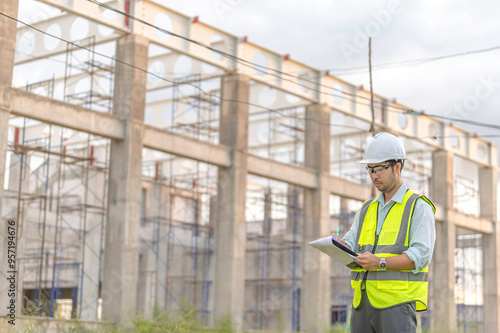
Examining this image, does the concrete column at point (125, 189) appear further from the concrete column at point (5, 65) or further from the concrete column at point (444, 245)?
the concrete column at point (444, 245)

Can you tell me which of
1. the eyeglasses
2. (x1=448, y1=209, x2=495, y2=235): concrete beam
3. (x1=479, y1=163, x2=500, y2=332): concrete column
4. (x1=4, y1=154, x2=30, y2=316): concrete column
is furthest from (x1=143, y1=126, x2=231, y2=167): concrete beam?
(x1=479, y1=163, x2=500, y2=332): concrete column

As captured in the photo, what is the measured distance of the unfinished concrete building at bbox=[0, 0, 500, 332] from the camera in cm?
1936

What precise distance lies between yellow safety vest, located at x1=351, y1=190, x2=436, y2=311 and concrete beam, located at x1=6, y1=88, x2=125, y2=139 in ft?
46.2

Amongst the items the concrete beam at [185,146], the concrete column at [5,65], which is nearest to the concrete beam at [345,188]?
the concrete beam at [185,146]

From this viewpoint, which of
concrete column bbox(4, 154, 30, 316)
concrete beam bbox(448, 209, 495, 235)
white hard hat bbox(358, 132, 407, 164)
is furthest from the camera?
concrete beam bbox(448, 209, 495, 235)

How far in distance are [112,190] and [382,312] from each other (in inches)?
633

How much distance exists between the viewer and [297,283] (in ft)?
109

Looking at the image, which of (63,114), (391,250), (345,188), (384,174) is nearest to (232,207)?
(345,188)

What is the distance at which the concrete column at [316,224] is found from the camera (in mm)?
25375

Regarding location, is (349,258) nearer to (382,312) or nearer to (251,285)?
(382,312)

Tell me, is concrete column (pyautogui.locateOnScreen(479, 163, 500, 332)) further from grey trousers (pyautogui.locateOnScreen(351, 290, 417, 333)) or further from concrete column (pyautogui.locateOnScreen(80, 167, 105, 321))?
grey trousers (pyautogui.locateOnScreen(351, 290, 417, 333))

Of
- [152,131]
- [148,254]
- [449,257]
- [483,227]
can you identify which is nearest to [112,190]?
[152,131]

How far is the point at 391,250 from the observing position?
4184mm

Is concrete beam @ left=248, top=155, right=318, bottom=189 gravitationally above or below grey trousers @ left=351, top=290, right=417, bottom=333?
above
